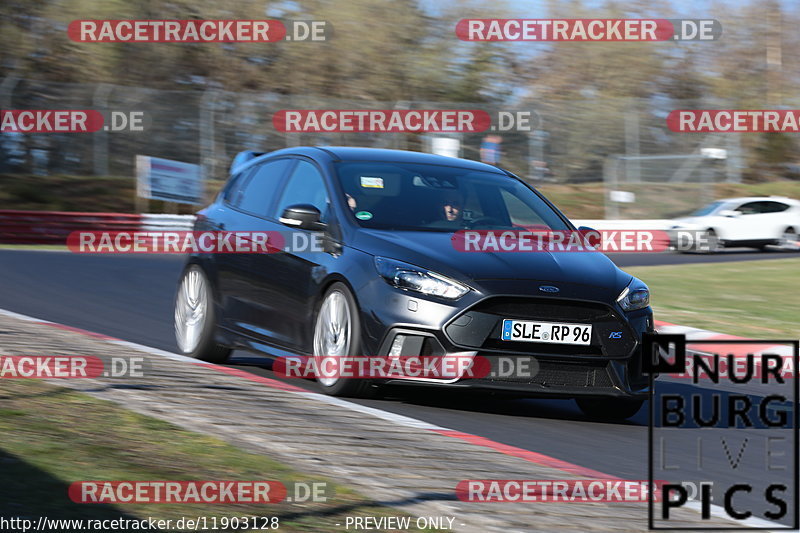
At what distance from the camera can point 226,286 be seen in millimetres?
8633

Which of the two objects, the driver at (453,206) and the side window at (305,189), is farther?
the side window at (305,189)

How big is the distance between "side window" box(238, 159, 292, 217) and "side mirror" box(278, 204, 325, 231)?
26.0 inches

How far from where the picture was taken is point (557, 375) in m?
6.94

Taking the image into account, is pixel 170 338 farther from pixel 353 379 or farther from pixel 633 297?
pixel 633 297

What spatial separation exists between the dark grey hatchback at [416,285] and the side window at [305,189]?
0.04ft

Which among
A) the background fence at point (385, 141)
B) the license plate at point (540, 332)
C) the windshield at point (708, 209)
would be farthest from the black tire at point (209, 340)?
the windshield at point (708, 209)

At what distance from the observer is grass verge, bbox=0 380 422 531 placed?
4.12m

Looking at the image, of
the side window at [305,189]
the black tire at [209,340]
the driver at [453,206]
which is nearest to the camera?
the driver at [453,206]

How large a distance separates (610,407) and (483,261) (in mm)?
1374

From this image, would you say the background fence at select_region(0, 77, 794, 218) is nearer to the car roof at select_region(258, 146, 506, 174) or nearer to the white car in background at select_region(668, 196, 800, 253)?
the white car in background at select_region(668, 196, 800, 253)

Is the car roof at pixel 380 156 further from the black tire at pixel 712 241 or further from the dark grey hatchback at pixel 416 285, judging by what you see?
the black tire at pixel 712 241

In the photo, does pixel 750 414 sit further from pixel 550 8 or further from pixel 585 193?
pixel 550 8

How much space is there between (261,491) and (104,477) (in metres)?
0.59

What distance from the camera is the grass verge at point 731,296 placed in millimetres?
13414
